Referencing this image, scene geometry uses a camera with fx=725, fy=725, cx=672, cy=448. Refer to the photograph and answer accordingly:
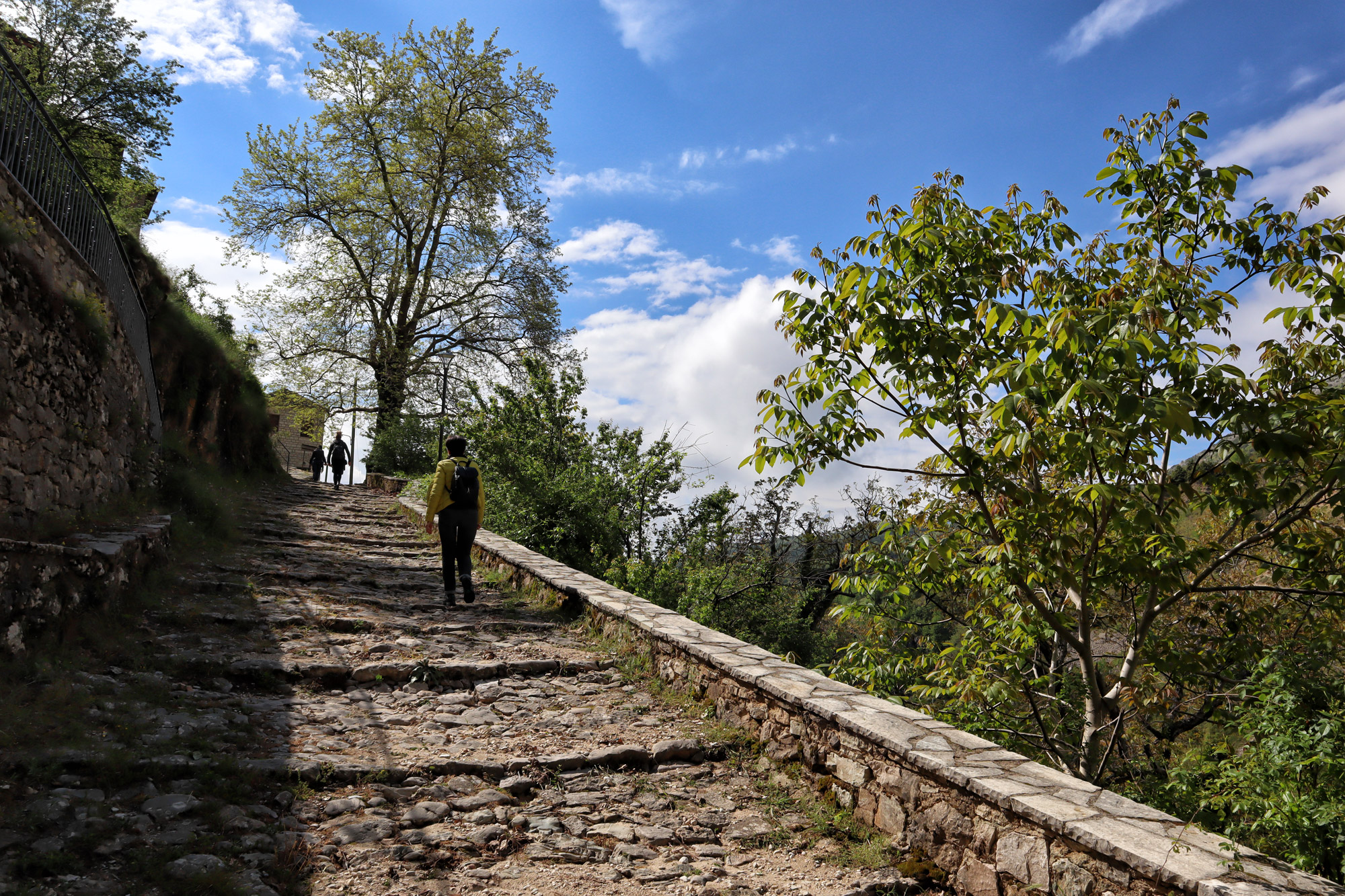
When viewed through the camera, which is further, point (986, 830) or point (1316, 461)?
point (1316, 461)

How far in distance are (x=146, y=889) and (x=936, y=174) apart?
19.3 ft

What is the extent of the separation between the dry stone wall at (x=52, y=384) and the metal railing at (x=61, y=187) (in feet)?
0.92

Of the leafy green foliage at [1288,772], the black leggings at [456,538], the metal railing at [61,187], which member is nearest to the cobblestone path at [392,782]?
the black leggings at [456,538]

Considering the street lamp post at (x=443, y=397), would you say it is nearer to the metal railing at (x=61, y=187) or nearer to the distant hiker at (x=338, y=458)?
the distant hiker at (x=338, y=458)

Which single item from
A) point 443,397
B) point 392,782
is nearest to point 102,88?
point 443,397

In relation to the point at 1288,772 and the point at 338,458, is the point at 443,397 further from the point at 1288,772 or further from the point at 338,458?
the point at 1288,772

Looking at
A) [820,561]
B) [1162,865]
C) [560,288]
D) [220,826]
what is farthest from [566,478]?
[560,288]

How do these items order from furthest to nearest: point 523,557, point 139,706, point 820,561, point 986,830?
point 820,561, point 523,557, point 139,706, point 986,830

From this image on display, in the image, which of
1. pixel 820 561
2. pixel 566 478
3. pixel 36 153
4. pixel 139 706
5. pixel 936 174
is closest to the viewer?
pixel 139 706

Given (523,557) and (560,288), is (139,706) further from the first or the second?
(560,288)

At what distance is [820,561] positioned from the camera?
58.4 ft

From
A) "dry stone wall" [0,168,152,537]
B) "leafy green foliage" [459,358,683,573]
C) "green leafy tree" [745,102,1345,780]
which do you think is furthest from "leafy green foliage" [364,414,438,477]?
"green leafy tree" [745,102,1345,780]

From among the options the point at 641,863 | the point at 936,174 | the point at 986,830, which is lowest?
the point at 641,863

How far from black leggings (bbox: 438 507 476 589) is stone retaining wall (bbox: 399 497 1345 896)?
3.76 metres
